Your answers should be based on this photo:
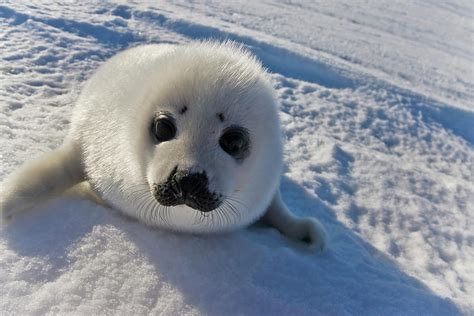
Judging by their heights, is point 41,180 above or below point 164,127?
below

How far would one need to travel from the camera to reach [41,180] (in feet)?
6.42

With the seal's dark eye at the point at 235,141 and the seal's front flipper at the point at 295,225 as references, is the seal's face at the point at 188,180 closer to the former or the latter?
the seal's dark eye at the point at 235,141

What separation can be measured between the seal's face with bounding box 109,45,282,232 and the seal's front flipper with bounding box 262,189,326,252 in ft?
1.07

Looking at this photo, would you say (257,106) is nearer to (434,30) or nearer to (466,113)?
(466,113)

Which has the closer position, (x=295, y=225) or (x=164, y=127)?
(x=164, y=127)

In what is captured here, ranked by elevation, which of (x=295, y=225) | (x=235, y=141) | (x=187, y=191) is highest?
(x=235, y=141)

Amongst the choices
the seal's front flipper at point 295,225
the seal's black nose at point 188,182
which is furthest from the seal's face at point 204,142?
the seal's front flipper at point 295,225

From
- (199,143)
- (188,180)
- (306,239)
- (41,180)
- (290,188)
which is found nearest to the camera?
(188,180)

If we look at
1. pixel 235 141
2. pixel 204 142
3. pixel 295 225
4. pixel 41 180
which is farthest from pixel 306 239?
pixel 41 180

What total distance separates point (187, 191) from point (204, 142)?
21cm

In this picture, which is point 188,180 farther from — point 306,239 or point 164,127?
point 306,239

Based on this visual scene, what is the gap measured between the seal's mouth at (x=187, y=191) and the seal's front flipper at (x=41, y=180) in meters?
0.67

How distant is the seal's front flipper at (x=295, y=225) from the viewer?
7.37 ft

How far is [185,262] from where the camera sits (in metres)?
1.72
